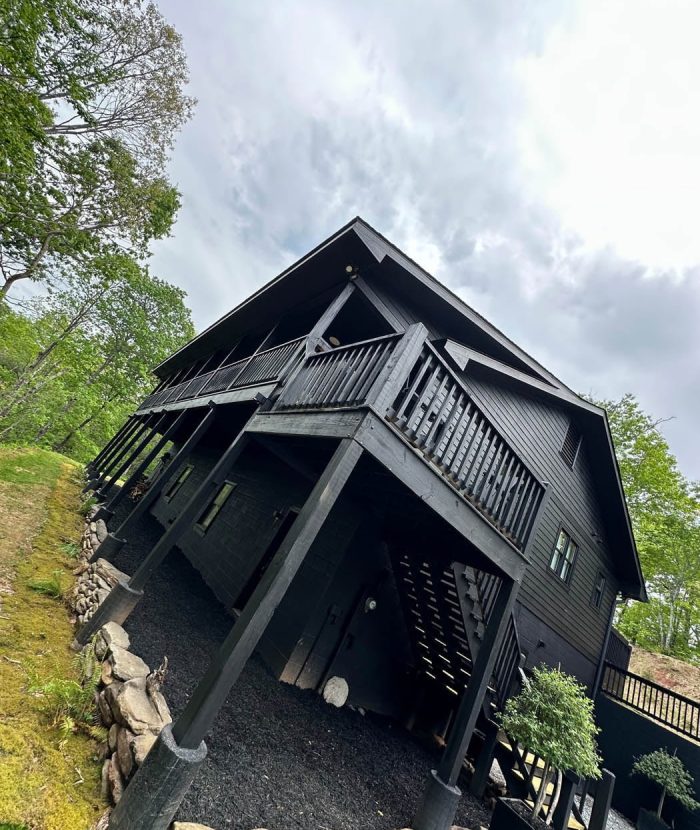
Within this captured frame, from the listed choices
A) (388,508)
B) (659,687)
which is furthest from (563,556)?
(388,508)

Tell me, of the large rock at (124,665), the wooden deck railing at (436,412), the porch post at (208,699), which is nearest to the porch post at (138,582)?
the large rock at (124,665)

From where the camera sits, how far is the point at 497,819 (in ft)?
12.7

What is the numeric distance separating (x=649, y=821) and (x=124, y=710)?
35.4 ft

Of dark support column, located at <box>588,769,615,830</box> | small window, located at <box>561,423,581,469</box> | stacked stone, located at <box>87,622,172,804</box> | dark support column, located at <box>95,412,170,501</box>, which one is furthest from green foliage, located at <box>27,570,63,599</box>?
small window, located at <box>561,423,581,469</box>

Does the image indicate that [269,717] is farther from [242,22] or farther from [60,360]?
[60,360]

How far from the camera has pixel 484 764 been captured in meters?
5.31

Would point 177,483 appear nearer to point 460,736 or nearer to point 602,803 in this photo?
point 460,736

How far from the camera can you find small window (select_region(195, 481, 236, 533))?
9.20 metres

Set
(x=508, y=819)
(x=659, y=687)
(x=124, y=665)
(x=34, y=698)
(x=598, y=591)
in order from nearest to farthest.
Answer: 1. (x=34, y=698)
2. (x=124, y=665)
3. (x=508, y=819)
4. (x=659, y=687)
5. (x=598, y=591)

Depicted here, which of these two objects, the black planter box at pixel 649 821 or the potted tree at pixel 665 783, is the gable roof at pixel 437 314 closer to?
the potted tree at pixel 665 783

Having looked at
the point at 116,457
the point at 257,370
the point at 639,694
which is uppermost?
the point at 257,370

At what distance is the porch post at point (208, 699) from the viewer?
2.18 m

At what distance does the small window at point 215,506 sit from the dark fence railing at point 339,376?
5340 mm

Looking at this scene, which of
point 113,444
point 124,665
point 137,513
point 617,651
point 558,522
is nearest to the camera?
point 124,665
